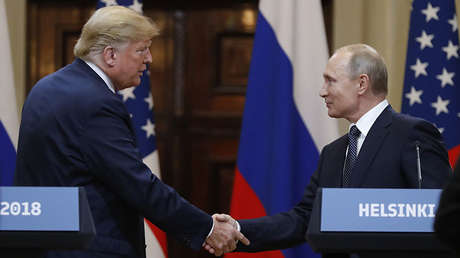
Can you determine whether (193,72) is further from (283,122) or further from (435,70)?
(435,70)

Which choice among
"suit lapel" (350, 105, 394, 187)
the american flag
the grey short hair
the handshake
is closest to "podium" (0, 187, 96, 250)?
the handshake

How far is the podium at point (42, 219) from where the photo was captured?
2.09 meters

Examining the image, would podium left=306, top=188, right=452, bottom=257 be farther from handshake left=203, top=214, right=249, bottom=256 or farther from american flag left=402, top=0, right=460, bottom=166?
american flag left=402, top=0, right=460, bottom=166

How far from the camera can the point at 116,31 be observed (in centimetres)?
307

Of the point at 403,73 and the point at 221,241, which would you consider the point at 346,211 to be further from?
the point at 403,73

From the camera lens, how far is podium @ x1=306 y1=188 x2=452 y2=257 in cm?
215

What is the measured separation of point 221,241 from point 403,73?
2028 mm

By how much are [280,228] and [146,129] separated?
1193mm

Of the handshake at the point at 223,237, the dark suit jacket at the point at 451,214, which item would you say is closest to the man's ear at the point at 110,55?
the handshake at the point at 223,237

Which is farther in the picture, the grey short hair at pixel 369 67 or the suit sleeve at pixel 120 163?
the grey short hair at pixel 369 67

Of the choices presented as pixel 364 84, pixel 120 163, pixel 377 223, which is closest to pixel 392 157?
pixel 364 84

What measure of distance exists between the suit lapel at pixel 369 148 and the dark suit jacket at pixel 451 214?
157cm

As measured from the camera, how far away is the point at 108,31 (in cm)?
306

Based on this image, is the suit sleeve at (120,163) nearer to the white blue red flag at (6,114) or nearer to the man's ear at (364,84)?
the man's ear at (364,84)
